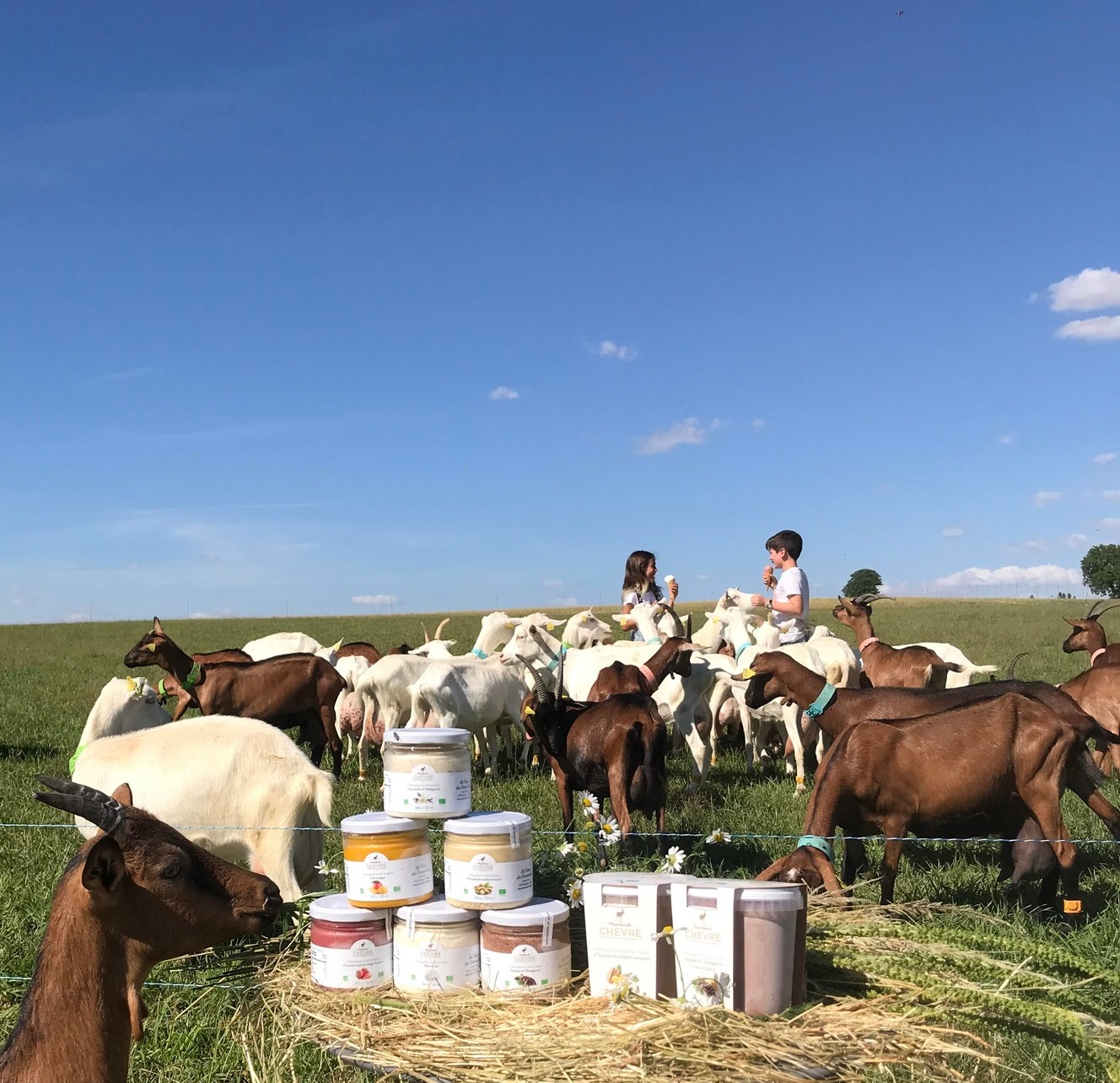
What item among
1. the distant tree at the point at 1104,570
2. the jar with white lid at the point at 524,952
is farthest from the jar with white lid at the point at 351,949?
the distant tree at the point at 1104,570

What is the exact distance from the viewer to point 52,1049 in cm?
305

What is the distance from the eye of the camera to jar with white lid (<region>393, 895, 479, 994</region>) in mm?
3832

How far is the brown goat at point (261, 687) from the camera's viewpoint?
11.2 metres

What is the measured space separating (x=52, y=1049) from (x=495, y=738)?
10.5m

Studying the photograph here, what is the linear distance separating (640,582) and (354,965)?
8897mm

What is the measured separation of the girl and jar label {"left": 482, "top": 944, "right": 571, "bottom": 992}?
8.48 meters

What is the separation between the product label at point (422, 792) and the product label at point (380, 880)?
21cm

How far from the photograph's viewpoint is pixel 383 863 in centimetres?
391

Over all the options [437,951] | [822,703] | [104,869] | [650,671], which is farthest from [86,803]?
[650,671]

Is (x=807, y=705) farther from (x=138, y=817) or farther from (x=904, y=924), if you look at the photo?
(x=138, y=817)

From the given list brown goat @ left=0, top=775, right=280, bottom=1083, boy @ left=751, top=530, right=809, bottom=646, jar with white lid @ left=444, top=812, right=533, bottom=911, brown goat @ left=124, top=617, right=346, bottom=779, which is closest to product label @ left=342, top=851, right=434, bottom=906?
jar with white lid @ left=444, top=812, right=533, bottom=911

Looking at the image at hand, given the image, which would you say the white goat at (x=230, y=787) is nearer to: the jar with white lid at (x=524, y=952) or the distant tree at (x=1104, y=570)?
the jar with white lid at (x=524, y=952)

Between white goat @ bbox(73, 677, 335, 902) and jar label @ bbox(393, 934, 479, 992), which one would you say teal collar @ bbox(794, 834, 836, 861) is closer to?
jar label @ bbox(393, 934, 479, 992)

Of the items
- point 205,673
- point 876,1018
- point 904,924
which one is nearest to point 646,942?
point 876,1018
